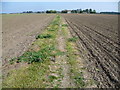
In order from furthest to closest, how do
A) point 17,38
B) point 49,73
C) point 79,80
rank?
point 17,38 → point 49,73 → point 79,80

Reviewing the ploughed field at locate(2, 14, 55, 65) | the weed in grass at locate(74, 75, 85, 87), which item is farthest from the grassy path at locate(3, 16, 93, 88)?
the ploughed field at locate(2, 14, 55, 65)

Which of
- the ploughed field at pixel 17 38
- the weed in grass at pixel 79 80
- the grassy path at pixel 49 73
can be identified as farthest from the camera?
the ploughed field at pixel 17 38

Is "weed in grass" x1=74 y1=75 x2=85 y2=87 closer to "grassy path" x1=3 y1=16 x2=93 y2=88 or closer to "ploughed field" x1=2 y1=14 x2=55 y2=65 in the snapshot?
"grassy path" x1=3 y1=16 x2=93 y2=88

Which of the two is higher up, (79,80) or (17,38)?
(17,38)

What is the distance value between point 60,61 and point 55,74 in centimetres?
159

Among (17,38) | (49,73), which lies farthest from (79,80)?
(17,38)

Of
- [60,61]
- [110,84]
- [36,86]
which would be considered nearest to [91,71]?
[110,84]

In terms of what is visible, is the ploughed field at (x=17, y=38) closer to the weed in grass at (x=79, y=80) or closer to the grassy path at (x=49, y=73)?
the grassy path at (x=49, y=73)

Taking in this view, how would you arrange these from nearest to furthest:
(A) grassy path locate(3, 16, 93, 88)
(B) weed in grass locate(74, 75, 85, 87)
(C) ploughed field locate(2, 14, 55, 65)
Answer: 1. (B) weed in grass locate(74, 75, 85, 87)
2. (A) grassy path locate(3, 16, 93, 88)
3. (C) ploughed field locate(2, 14, 55, 65)

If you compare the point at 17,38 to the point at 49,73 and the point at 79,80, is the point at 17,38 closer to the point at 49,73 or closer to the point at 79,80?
the point at 49,73

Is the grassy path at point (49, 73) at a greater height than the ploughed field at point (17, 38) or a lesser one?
lesser

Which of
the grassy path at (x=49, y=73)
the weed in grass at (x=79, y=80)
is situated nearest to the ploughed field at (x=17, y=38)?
the grassy path at (x=49, y=73)

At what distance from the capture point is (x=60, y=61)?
813 centimetres

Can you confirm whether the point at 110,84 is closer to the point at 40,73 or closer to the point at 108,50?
the point at 40,73
